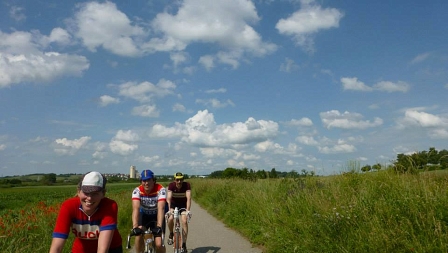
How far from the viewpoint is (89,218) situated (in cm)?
385

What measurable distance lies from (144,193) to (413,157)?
5.41 m

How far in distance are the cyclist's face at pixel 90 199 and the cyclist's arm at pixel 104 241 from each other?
28cm

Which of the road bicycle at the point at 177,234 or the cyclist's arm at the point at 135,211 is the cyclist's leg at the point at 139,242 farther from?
the road bicycle at the point at 177,234

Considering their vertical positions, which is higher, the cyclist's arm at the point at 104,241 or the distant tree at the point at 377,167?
the distant tree at the point at 377,167

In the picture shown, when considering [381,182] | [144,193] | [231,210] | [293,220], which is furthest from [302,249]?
[231,210]

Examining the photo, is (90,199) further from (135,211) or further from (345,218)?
(345,218)

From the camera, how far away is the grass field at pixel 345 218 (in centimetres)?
515

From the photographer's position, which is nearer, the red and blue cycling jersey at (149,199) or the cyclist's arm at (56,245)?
the cyclist's arm at (56,245)

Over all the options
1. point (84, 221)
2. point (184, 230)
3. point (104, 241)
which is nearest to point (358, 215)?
point (184, 230)

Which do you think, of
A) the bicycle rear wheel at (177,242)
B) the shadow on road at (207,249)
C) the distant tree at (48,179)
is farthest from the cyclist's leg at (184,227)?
the distant tree at (48,179)

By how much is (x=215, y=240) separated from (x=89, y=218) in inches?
313

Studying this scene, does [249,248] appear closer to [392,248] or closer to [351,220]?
[351,220]

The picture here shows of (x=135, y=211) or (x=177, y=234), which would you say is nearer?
(x=135, y=211)

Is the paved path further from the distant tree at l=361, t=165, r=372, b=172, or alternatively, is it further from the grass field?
the distant tree at l=361, t=165, r=372, b=172
